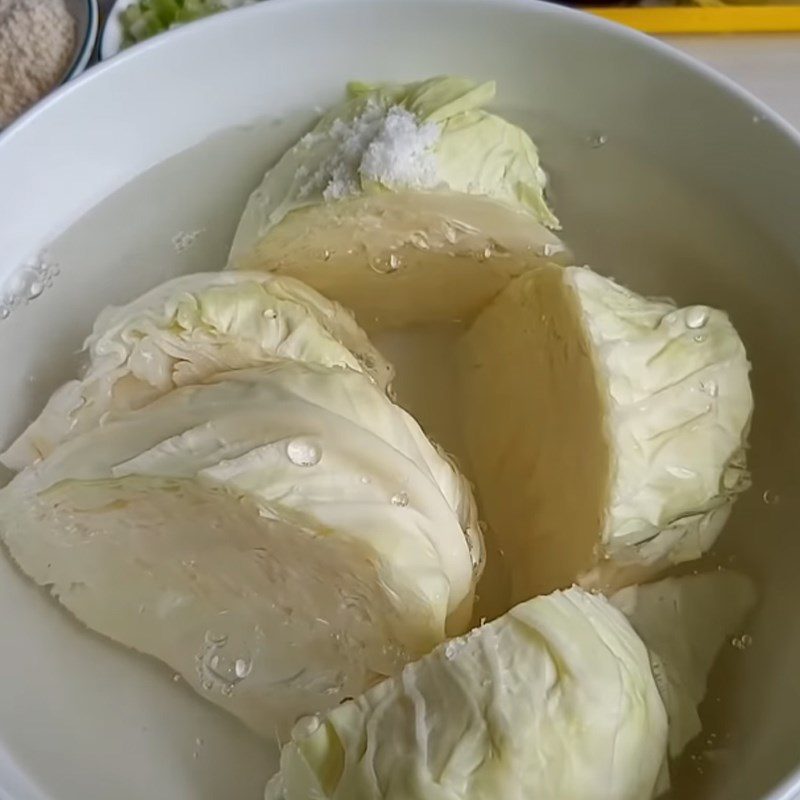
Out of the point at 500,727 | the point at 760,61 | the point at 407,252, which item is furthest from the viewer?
the point at 760,61

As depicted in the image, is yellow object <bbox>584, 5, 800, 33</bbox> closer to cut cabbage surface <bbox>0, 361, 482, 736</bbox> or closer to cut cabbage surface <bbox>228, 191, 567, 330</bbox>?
cut cabbage surface <bbox>228, 191, 567, 330</bbox>

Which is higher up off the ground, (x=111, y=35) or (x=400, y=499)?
(x=111, y=35)

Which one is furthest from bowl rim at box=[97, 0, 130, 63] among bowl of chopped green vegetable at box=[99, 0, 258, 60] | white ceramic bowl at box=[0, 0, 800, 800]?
white ceramic bowl at box=[0, 0, 800, 800]

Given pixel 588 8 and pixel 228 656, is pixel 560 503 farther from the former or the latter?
pixel 588 8

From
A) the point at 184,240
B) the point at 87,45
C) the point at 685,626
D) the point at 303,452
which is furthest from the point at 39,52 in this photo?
the point at 685,626

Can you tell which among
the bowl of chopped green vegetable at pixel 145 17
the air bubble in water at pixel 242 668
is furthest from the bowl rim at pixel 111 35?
the air bubble in water at pixel 242 668

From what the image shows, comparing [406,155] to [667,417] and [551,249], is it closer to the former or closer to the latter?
[551,249]

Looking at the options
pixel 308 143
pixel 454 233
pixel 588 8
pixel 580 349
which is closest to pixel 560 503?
pixel 580 349

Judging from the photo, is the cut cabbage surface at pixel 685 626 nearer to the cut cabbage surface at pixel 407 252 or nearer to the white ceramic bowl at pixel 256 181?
the white ceramic bowl at pixel 256 181

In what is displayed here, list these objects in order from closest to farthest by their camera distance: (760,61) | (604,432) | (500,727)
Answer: (500,727)
(604,432)
(760,61)
